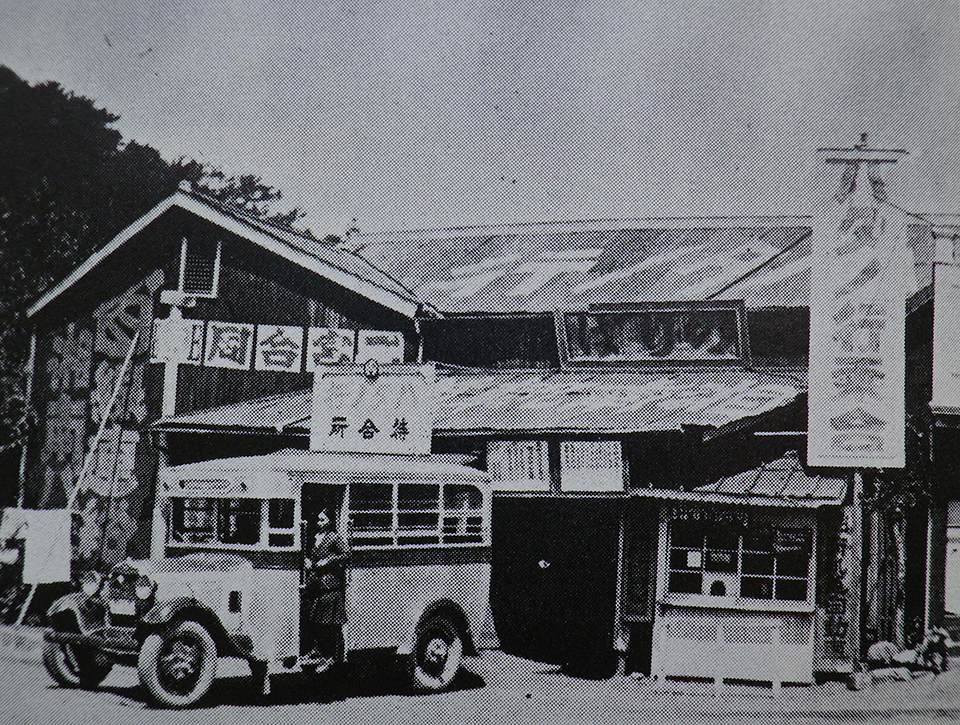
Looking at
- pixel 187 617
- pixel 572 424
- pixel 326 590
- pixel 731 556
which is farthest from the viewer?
pixel 731 556

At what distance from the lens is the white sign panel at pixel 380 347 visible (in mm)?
4086

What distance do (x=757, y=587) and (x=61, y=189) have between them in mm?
3931

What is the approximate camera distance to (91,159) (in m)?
4.11

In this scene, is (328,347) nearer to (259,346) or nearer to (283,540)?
(259,346)

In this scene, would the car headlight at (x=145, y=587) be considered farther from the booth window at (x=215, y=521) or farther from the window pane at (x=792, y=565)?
the window pane at (x=792, y=565)

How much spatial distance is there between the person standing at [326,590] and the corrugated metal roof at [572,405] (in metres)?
0.53

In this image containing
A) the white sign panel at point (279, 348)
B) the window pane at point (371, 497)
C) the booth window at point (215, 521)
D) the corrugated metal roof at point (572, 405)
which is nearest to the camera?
the booth window at point (215, 521)

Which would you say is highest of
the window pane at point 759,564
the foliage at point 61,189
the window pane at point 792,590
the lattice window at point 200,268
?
the foliage at point 61,189

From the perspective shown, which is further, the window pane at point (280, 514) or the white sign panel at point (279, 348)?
the white sign panel at point (279, 348)

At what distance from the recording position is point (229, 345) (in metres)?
4.07

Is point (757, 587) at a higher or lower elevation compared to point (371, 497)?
lower

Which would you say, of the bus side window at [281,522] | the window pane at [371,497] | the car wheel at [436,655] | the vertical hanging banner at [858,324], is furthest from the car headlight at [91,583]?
the vertical hanging banner at [858,324]

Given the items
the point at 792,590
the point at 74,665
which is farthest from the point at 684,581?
the point at 74,665

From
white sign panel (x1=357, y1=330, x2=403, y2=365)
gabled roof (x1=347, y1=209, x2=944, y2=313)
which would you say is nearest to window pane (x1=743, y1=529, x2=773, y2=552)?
gabled roof (x1=347, y1=209, x2=944, y2=313)
